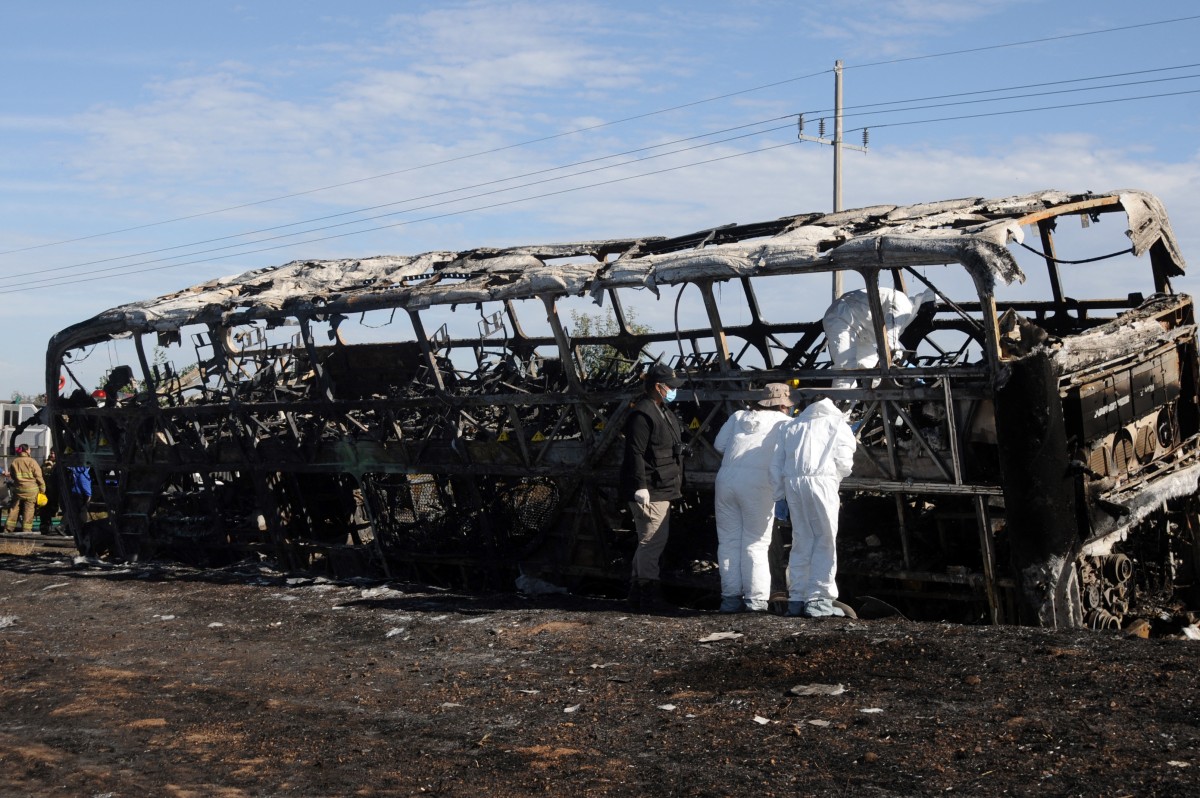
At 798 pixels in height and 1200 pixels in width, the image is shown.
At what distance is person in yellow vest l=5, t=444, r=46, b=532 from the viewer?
2192 centimetres

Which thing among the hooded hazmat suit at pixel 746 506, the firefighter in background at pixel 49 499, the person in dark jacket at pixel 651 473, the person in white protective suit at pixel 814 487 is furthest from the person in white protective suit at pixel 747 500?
the firefighter in background at pixel 49 499

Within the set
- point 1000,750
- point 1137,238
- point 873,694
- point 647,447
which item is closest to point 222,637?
point 647,447

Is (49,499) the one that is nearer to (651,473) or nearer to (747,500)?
(651,473)

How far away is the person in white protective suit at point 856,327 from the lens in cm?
991

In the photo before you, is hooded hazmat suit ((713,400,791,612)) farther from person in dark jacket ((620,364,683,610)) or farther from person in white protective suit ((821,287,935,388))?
person in white protective suit ((821,287,935,388))

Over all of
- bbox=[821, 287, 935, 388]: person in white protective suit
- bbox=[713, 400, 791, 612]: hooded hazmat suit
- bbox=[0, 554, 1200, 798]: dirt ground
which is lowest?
bbox=[0, 554, 1200, 798]: dirt ground

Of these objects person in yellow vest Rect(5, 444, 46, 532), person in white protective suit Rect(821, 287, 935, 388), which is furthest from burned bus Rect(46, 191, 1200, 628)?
person in yellow vest Rect(5, 444, 46, 532)

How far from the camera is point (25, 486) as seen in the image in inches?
874

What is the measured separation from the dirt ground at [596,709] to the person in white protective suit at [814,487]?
0.40 meters

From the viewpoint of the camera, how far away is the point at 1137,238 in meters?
10.8

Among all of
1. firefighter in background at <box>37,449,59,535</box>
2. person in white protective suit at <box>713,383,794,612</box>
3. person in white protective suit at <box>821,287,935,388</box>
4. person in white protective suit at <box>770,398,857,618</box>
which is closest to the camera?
person in white protective suit at <box>770,398,857,618</box>

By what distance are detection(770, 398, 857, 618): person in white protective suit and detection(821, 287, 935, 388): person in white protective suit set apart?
912mm

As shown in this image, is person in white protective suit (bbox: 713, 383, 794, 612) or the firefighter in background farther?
the firefighter in background

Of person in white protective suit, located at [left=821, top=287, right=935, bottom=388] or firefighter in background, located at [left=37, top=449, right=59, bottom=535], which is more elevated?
person in white protective suit, located at [left=821, top=287, right=935, bottom=388]
